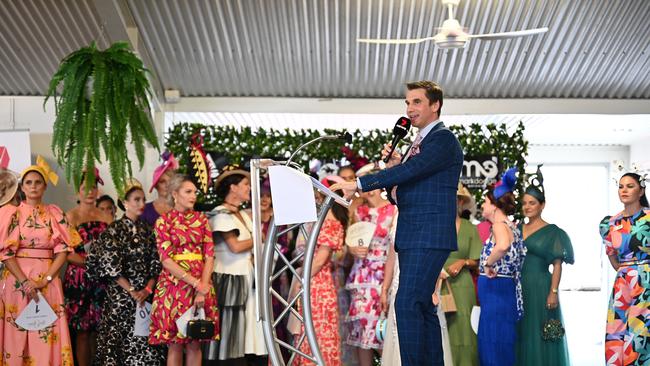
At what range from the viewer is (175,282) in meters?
5.59

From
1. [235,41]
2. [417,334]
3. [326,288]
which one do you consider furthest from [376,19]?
[417,334]

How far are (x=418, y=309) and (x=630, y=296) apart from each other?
97.7 inches

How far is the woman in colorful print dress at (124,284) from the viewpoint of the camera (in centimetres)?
577

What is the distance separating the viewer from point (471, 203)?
7062mm

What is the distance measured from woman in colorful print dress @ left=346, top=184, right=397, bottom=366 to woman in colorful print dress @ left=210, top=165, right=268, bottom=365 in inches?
26.6

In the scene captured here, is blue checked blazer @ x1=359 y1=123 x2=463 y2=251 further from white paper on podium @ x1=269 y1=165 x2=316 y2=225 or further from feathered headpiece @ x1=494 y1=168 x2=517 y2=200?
feathered headpiece @ x1=494 y1=168 x2=517 y2=200

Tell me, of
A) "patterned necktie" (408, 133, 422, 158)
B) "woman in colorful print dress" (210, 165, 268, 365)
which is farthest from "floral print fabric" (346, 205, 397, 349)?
"patterned necktie" (408, 133, 422, 158)

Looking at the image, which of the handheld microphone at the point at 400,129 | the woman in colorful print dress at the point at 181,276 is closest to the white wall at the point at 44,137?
the woman in colorful print dress at the point at 181,276

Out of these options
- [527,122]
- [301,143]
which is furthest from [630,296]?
[527,122]

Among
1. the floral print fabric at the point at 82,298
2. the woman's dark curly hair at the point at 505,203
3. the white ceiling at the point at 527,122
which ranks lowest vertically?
the floral print fabric at the point at 82,298

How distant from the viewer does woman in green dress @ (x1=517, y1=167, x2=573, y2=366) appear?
6.23m

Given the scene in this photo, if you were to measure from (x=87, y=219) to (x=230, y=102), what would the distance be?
9.00 ft

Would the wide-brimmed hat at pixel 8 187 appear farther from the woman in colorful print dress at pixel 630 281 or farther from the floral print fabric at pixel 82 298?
the woman in colorful print dress at pixel 630 281

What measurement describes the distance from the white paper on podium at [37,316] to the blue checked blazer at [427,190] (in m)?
3.00
